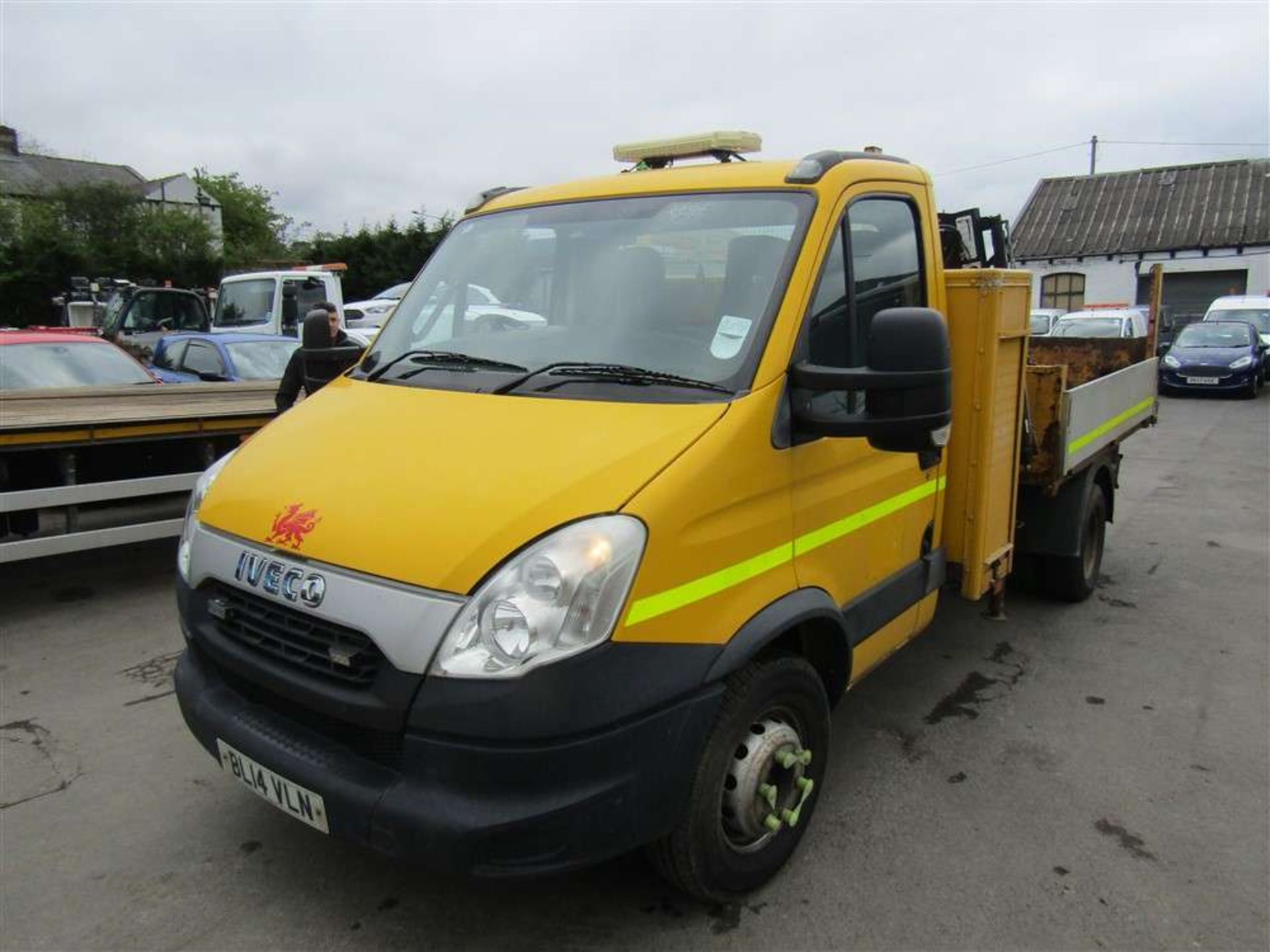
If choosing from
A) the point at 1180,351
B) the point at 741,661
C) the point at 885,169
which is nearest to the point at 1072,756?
the point at 741,661

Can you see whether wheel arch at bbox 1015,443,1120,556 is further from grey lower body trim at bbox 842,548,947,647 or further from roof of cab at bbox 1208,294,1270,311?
roof of cab at bbox 1208,294,1270,311

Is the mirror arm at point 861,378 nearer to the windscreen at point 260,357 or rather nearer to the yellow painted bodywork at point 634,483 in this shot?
the yellow painted bodywork at point 634,483

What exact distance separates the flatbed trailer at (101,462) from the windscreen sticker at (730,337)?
4.28 m

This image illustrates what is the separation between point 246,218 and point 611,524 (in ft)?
203

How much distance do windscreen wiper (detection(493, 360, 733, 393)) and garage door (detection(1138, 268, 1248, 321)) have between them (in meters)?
31.5

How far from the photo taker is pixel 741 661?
2461mm

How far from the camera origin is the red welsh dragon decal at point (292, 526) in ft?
8.09

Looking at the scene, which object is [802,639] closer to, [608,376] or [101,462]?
[608,376]

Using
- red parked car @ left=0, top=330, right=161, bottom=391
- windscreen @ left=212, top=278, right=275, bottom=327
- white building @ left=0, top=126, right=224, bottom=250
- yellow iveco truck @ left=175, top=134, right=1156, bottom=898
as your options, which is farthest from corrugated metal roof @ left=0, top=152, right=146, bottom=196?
yellow iveco truck @ left=175, top=134, right=1156, bottom=898

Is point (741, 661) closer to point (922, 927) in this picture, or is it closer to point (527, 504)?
point (527, 504)

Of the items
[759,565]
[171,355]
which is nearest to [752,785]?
[759,565]

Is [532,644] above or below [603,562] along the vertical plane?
below

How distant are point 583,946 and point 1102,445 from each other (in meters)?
4.31

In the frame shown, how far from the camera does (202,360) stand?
1030 centimetres
